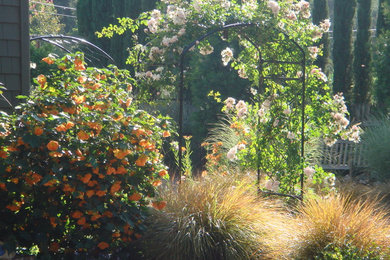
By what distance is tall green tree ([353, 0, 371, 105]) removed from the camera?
10969 mm

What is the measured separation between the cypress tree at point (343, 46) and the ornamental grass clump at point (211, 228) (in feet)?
25.2

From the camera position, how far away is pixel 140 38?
12.0 m

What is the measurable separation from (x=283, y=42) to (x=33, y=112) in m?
2.79

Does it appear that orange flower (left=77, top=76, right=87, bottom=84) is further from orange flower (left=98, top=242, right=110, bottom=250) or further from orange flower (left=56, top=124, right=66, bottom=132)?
orange flower (left=98, top=242, right=110, bottom=250)

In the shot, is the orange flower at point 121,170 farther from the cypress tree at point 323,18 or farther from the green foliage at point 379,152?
the cypress tree at point 323,18

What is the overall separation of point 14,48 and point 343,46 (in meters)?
8.50

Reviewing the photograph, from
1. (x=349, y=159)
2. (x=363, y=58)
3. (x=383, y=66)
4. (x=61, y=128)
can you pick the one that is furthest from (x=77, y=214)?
(x=363, y=58)

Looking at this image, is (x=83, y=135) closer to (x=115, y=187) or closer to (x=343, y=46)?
(x=115, y=187)

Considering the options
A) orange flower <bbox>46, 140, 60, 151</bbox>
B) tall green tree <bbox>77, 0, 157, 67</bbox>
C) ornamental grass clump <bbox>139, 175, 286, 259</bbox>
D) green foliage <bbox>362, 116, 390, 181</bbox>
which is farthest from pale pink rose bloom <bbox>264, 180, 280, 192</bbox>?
tall green tree <bbox>77, 0, 157, 67</bbox>

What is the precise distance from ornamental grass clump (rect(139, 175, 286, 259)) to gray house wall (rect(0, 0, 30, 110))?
1.59 meters

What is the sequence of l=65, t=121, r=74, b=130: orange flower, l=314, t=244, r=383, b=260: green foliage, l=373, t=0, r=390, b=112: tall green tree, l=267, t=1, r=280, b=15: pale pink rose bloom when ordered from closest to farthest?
l=65, t=121, r=74, b=130: orange flower
l=314, t=244, r=383, b=260: green foliage
l=267, t=1, r=280, b=15: pale pink rose bloom
l=373, t=0, r=390, b=112: tall green tree

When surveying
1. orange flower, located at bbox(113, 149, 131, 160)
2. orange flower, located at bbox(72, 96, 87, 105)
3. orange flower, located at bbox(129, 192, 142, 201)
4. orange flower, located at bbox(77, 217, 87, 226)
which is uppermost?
orange flower, located at bbox(72, 96, 87, 105)

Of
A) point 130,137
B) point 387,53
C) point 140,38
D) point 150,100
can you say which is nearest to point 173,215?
point 130,137

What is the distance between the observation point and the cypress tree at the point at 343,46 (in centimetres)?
1120
